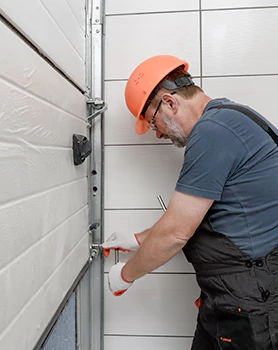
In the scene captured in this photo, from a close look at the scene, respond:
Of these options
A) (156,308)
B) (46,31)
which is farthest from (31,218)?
(156,308)

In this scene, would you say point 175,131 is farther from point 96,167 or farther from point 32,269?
point 32,269

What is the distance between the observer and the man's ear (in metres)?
1.04

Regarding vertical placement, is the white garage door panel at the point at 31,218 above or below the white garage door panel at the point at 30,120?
below

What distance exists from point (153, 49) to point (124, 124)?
373 mm

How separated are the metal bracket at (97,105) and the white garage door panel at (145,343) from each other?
1.07 m

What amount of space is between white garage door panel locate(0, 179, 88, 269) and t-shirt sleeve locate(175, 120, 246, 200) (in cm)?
38

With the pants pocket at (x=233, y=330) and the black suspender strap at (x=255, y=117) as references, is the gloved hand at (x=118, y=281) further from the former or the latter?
the black suspender strap at (x=255, y=117)

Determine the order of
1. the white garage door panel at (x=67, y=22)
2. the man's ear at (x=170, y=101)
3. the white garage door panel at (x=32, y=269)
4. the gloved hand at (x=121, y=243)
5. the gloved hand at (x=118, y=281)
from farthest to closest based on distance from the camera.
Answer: the gloved hand at (x=121, y=243) → the gloved hand at (x=118, y=281) → the man's ear at (x=170, y=101) → the white garage door panel at (x=67, y=22) → the white garage door panel at (x=32, y=269)

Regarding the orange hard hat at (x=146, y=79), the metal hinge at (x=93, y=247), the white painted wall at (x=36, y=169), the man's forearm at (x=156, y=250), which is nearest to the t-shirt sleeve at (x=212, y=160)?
the man's forearm at (x=156, y=250)

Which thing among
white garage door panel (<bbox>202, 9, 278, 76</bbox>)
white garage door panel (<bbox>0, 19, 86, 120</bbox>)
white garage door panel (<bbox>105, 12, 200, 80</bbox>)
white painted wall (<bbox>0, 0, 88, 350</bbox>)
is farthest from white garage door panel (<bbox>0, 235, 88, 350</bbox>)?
white garage door panel (<bbox>202, 9, 278, 76</bbox>)

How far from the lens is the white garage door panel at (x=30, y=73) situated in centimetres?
59

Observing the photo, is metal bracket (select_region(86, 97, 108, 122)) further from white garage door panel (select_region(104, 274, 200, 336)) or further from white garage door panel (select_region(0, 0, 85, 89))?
white garage door panel (select_region(104, 274, 200, 336))

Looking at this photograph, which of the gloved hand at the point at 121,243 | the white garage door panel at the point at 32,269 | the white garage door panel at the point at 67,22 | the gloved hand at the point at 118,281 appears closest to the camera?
the white garage door panel at the point at 32,269

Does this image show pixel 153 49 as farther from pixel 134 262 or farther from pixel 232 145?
pixel 134 262
